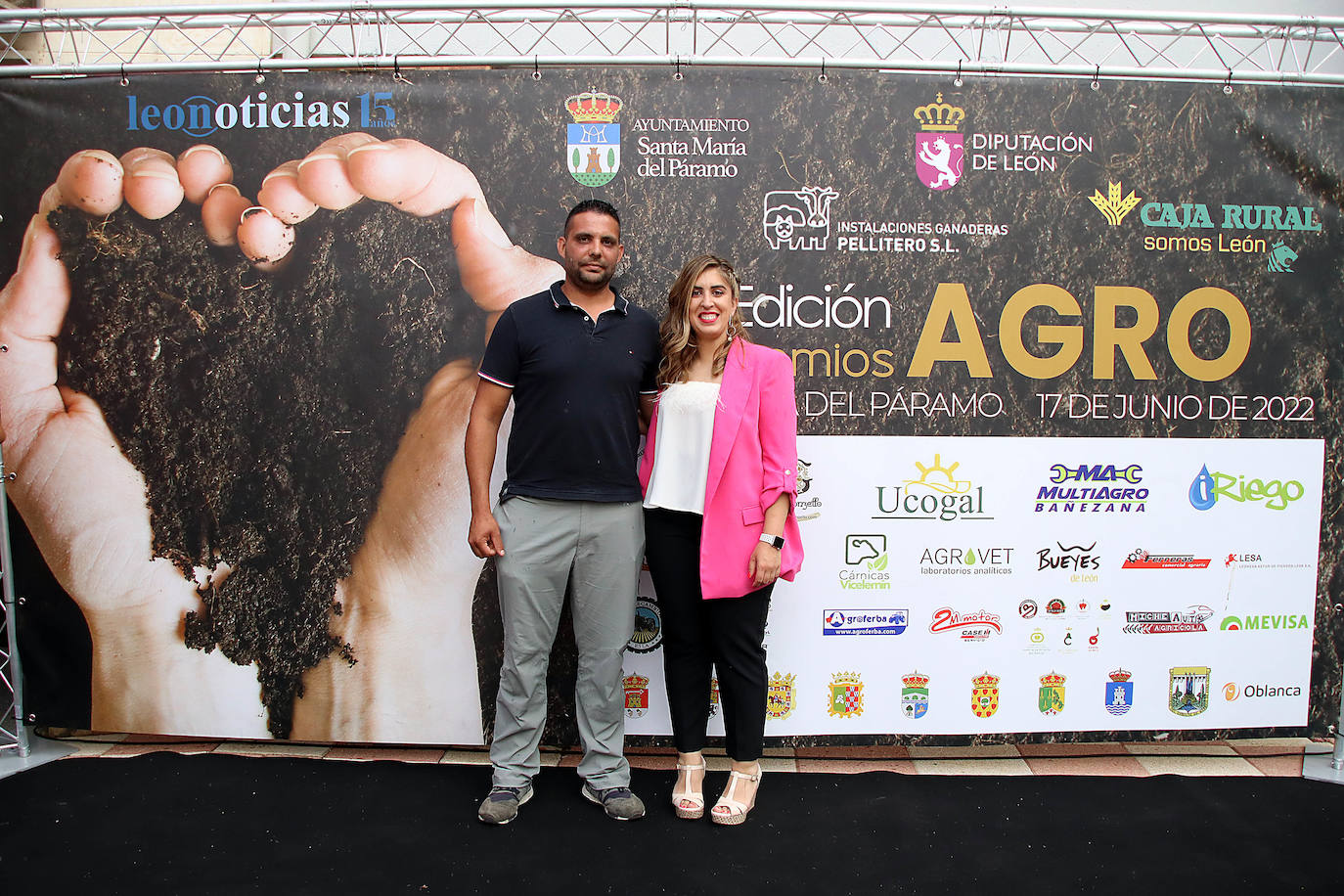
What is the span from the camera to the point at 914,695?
2.88m

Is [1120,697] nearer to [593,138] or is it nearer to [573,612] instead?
[573,612]

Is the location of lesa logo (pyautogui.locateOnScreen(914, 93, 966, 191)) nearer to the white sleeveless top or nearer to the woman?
the woman

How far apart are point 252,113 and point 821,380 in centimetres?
218

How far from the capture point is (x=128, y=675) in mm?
2953

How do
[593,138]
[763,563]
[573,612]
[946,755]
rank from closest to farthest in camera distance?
[763,563], [573,612], [593,138], [946,755]

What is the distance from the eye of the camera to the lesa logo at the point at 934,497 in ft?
9.36

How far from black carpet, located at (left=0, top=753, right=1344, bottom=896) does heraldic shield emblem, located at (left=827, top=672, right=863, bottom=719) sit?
0.21 meters

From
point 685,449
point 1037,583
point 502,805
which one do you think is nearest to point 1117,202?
point 1037,583

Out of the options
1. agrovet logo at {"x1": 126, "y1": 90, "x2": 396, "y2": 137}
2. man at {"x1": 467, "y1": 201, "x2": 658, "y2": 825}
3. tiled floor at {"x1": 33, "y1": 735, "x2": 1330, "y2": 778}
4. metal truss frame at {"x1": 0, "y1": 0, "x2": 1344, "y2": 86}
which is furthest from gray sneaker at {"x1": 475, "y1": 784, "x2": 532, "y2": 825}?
metal truss frame at {"x1": 0, "y1": 0, "x2": 1344, "y2": 86}

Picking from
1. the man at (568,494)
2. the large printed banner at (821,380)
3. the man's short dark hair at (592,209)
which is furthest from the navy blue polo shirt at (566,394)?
the large printed banner at (821,380)

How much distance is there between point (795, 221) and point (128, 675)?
112 inches

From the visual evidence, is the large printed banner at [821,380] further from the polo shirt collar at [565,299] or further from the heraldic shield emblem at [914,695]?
the polo shirt collar at [565,299]

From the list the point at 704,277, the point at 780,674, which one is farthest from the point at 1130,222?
the point at 780,674

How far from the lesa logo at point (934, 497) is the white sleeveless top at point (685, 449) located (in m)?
0.76
